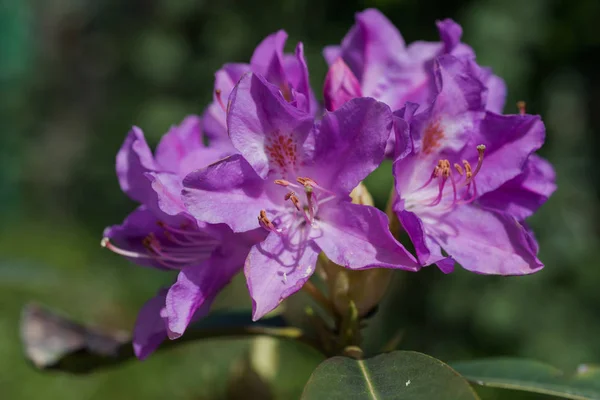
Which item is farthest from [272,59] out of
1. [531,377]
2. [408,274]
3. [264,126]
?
[408,274]

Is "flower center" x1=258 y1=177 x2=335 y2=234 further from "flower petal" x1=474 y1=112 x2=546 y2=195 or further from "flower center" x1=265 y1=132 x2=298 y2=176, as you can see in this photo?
"flower petal" x1=474 y1=112 x2=546 y2=195

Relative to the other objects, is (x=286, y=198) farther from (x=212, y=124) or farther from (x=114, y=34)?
(x=114, y=34)

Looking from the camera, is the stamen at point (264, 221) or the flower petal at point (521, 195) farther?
the flower petal at point (521, 195)

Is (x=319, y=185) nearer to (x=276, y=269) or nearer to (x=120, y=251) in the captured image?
(x=276, y=269)

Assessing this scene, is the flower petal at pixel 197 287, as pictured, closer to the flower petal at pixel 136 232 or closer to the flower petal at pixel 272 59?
the flower petal at pixel 136 232

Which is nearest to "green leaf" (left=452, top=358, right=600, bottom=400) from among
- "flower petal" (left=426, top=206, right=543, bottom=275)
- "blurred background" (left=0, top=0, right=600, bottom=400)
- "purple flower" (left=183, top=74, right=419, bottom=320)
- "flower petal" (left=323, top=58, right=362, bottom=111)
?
"flower petal" (left=426, top=206, right=543, bottom=275)

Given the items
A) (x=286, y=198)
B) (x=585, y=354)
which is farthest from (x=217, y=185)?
(x=585, y=354)

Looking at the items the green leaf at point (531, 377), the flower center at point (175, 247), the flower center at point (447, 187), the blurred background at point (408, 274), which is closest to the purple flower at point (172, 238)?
the flower center at point (175, 247)
